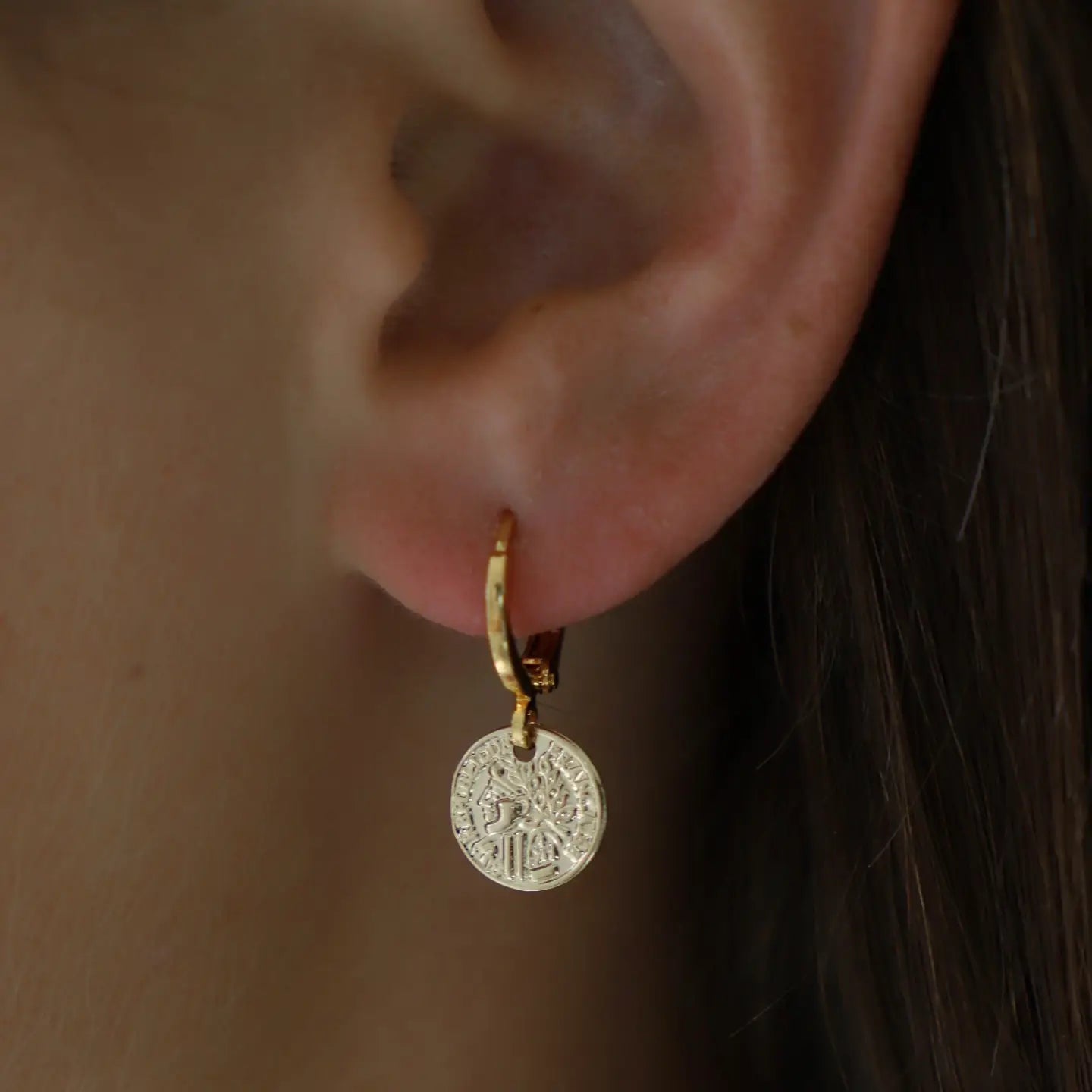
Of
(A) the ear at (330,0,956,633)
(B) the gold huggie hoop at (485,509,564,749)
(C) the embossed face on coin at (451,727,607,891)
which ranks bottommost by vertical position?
(C) the embossed face on coin at (451,727,607,891)

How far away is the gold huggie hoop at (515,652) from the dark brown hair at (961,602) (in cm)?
17

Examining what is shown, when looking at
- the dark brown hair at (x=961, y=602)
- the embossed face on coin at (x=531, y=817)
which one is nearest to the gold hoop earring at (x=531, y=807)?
the embossed face on coin at (x=531, y=817)

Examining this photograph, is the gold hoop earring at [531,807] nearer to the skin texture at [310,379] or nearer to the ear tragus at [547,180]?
the skin texture at [310,379]

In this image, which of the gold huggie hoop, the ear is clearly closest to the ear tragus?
the ear

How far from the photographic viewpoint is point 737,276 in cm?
58

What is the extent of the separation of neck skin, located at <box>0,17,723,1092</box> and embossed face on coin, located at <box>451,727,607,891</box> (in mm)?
51

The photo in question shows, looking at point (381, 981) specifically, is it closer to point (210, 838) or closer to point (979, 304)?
point (210, 838)

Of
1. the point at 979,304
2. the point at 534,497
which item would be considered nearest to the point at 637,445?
the point at 534,497

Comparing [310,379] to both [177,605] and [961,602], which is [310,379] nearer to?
[177,605]

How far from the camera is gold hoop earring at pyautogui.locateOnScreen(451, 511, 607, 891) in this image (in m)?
0.65

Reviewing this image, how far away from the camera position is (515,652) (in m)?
0.60

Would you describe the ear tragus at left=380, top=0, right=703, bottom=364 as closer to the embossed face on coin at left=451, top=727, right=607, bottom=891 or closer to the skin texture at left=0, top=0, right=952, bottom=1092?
the skin texture at left=0, top=0, right=952, bottom=1092

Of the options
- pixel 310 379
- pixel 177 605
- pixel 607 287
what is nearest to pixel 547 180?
pixel 607 287

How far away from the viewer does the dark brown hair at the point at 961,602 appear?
22.7 inches
